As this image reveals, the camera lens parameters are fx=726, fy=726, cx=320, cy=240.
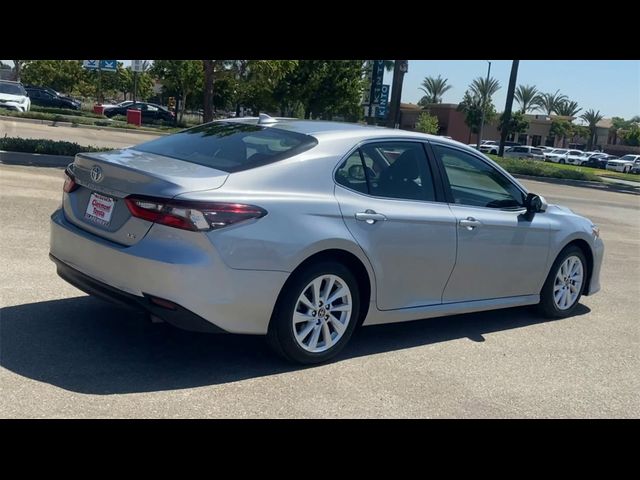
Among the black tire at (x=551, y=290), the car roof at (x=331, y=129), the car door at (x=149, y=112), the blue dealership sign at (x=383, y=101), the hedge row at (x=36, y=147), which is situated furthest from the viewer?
the car door at (x=149, y=112)

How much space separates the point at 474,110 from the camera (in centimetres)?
7919

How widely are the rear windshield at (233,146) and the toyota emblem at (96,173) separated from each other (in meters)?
0.54

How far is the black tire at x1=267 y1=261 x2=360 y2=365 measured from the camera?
461cm

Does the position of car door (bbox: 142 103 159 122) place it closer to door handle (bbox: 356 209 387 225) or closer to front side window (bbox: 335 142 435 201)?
front side window (bbox: 335 142 435 201)

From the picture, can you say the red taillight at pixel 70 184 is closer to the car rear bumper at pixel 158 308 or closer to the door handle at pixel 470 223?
the car rear bumper at pixel 158 308

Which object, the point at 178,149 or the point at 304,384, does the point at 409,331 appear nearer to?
the point at 304,384

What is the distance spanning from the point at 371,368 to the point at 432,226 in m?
1.16

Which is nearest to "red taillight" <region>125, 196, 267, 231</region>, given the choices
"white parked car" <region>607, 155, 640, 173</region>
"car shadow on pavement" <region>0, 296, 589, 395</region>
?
"car shadow on pavement" <region>0, 296, 589, 395</region>

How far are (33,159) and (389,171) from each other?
10.7 meters

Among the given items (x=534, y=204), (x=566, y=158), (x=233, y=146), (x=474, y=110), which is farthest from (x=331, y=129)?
(x=474, y=110)

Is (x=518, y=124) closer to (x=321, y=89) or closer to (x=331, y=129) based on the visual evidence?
(x=321, y=89)

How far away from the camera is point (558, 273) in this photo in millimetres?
6684

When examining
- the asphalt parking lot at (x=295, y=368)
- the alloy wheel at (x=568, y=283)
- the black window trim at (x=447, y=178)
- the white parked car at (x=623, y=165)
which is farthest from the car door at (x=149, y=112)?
the black window trim at (x=447, y=178)

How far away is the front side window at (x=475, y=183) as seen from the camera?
19.1 feet
